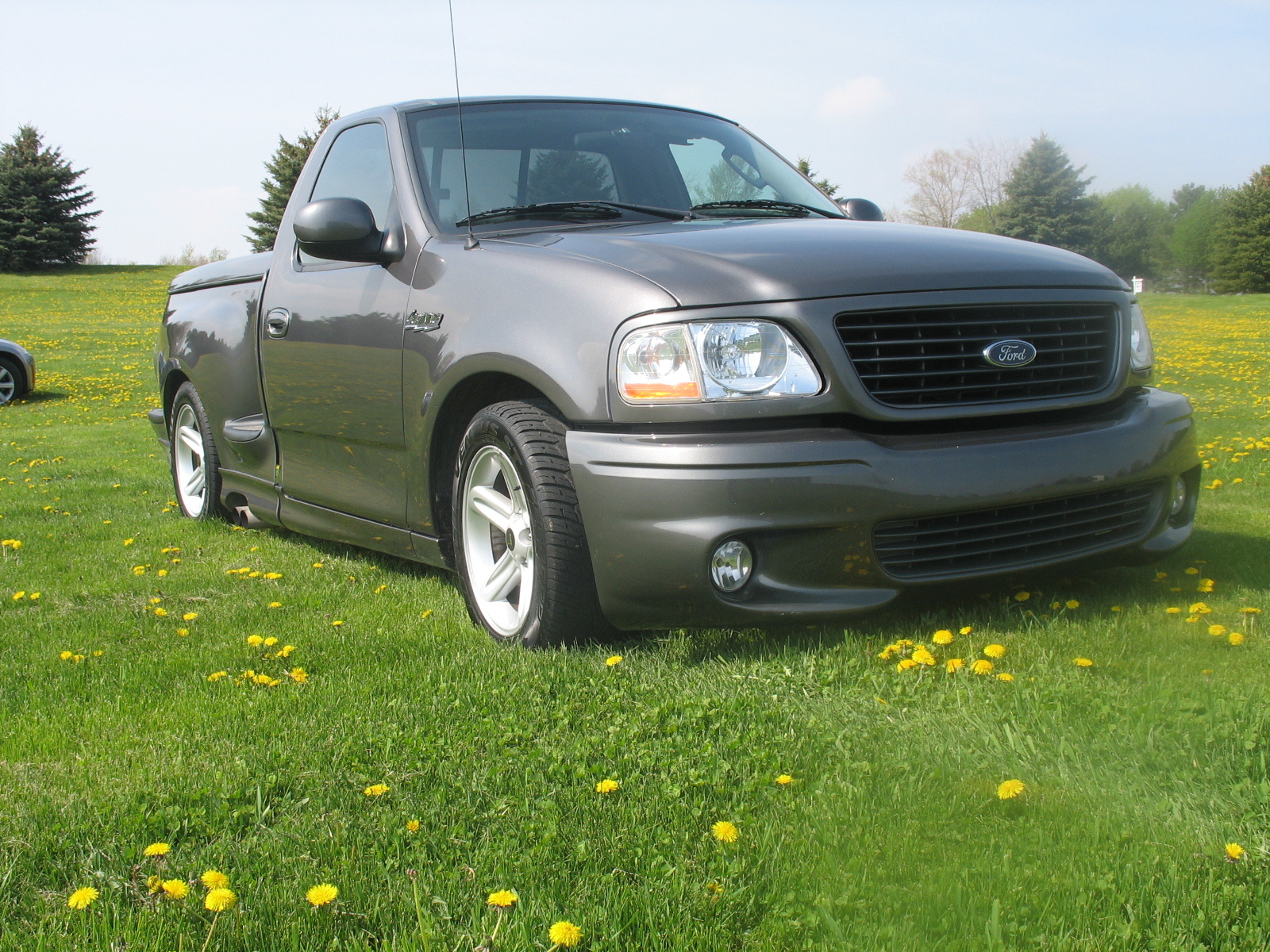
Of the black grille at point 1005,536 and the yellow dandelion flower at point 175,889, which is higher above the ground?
the black grille at point 1005,536

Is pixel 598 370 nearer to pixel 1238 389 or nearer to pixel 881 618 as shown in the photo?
pixel 881 618

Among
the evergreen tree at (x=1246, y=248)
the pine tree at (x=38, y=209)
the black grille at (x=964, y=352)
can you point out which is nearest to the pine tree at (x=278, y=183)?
the pine tree at (x=38, y=209)

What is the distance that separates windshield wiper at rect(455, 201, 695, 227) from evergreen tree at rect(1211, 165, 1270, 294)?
46707 mm

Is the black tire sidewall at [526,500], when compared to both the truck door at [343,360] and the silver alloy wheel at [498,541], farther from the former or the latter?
the truck door at [343,360]

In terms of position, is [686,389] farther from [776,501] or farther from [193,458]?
[193,458]

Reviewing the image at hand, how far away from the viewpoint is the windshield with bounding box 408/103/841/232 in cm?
421

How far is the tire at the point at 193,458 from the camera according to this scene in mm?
5938

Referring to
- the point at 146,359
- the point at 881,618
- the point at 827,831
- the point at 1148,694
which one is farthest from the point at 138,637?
the point at 146,359

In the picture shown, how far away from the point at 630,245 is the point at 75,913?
2.19 meters

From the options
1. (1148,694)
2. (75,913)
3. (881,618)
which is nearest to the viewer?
(75,913)

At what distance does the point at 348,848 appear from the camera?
7.38 ft

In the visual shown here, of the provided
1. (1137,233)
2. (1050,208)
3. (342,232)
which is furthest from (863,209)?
(1050,208)

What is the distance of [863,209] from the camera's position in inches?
195

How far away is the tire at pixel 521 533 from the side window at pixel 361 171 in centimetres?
118
